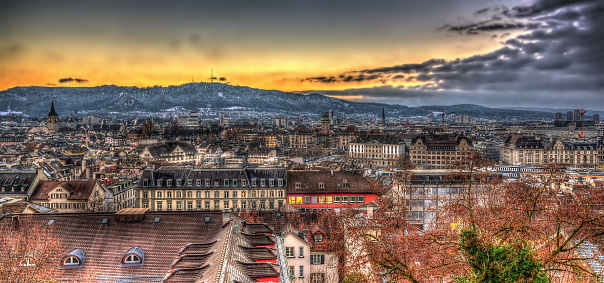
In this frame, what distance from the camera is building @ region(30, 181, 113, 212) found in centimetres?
5175

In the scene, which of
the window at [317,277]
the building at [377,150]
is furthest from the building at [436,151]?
the window at [317,277]

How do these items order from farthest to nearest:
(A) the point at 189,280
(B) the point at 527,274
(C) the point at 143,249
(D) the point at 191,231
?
1. (D) the point at 191,231
2. (C) the point at 143,249
3. (A) the point at 189,280
4. (B) the point at 527,274

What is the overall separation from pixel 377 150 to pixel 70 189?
367 feet

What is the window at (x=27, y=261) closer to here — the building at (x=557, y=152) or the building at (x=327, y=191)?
the building at (x=327, y=191)

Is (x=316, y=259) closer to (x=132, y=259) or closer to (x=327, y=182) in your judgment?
(x=132, y=259)

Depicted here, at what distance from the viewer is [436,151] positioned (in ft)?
440

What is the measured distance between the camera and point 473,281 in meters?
11.9

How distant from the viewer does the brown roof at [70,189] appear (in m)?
52.2

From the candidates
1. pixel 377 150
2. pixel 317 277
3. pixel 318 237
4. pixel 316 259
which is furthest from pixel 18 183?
pixel 377 150

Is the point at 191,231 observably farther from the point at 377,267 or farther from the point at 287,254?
the point at 377,267

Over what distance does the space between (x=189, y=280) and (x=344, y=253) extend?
38.6 ft

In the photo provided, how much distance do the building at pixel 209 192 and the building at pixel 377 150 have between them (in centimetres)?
9482

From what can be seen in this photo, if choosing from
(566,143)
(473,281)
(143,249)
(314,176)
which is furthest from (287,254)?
(566,143)

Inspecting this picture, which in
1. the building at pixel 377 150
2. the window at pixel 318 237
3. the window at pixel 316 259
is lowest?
the building at pixel 377 150
